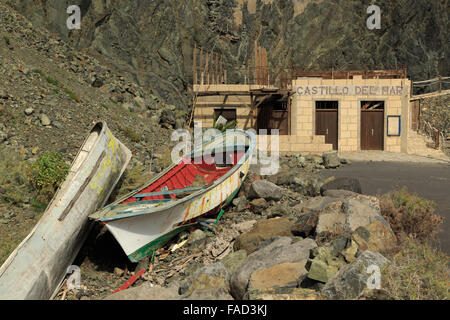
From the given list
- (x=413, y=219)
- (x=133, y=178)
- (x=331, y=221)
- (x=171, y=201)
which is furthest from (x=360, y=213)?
(x=133, y=178)

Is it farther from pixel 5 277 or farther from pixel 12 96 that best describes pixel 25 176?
pixel 12 96

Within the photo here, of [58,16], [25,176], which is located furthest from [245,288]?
[58,16]

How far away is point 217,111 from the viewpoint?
855 inches

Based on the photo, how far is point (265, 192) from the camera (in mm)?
10961

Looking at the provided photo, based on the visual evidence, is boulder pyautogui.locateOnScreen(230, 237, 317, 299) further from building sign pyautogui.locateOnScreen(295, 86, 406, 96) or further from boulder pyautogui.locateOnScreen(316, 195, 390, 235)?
building sign pyautogui.locateOnScreen(295, 86, 406, 96)

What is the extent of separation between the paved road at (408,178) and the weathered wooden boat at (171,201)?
4.62 m

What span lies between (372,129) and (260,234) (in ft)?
56.2

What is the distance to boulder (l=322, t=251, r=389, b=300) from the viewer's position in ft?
15.2

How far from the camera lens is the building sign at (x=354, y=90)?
70.9 feet

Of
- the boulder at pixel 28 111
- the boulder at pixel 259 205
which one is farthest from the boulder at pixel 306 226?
the boulder at pixel 28 111

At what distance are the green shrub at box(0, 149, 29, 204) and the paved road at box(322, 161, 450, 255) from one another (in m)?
9.94

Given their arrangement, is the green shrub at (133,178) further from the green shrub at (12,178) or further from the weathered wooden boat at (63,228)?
the green shrub at (12,178)

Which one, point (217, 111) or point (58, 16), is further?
point (58, 16)

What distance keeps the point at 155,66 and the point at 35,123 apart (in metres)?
18.1
